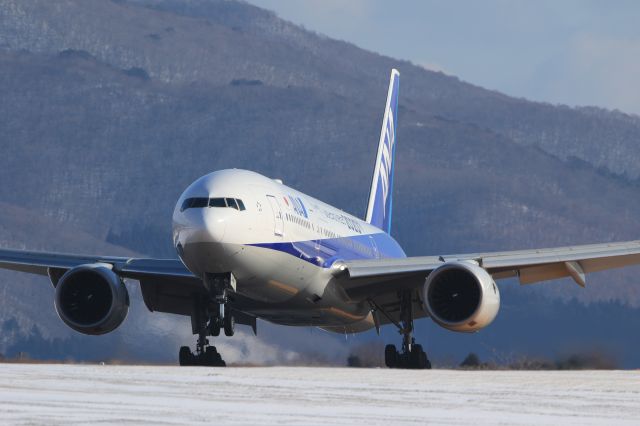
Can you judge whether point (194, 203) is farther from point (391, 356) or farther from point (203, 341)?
point (391, 356)

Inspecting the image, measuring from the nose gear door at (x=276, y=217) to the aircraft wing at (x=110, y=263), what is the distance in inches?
103

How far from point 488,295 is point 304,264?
4.06m

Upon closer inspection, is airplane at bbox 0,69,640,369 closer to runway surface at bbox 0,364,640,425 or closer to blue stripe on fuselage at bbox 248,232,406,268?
blue stripe on fuselage at bbox 248,232,406,268

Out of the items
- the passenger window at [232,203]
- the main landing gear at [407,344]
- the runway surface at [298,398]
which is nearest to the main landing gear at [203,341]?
the passenger window at [232,203]

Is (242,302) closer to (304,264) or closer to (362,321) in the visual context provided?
(304,264)

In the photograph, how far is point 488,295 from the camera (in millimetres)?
32781

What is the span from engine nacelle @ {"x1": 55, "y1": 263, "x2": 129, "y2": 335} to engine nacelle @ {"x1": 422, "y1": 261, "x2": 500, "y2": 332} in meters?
6.80

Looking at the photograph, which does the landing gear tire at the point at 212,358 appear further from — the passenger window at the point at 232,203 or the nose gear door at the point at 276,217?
the passenger window at the point at 232,203

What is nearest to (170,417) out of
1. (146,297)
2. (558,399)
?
(558,399)

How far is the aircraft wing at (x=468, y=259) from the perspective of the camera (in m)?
34.2

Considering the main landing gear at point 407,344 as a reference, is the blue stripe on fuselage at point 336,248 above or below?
above

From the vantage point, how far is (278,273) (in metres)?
32.3

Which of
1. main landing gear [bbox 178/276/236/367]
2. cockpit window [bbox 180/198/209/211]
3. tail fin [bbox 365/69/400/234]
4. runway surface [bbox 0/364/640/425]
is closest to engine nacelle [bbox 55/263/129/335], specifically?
main landing gear [bbox 178/276/236/367]

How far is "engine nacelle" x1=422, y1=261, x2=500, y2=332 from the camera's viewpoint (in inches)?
1292
